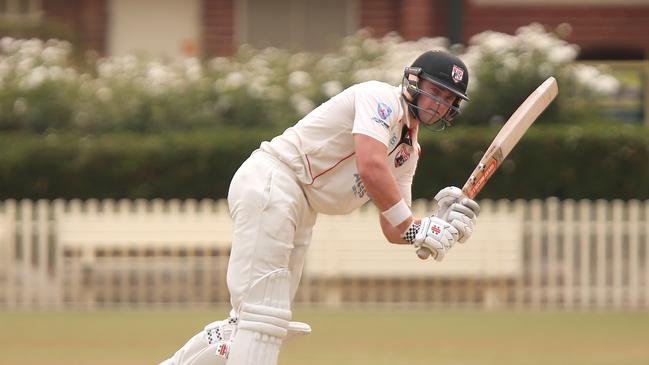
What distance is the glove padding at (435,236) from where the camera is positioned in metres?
5.92

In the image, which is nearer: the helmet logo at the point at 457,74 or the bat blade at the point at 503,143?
the helmet logo at the point at 457,74

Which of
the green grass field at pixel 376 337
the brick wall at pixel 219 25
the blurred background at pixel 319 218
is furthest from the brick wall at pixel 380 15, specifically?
the green grass field at pixel 376 337

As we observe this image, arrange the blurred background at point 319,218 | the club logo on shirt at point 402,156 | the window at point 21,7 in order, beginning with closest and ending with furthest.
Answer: the club logo on shirt at point 402,156 → the blurred background at point 319,218 → the window at point 21,7

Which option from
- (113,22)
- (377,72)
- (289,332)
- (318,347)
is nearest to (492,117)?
(377,72)

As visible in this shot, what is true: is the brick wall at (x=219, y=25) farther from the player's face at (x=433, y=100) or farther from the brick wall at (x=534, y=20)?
the player's face at (x=433, y=100)

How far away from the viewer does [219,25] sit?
65.1 feet

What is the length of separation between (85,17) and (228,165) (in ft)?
22.8

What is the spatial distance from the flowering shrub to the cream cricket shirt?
8.23m

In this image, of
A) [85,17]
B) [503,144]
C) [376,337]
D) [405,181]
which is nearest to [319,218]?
[376,337]

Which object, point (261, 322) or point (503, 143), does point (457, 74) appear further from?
point (261, 322)

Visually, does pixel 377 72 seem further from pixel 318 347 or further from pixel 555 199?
pixel 318 347

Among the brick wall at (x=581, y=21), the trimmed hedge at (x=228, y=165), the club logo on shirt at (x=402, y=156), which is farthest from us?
the brick wall at (x=581, y=21)

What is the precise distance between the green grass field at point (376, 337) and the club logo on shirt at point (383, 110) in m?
3.40

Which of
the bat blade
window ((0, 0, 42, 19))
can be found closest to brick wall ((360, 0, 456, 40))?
window ((0, 0, 42, 19))
